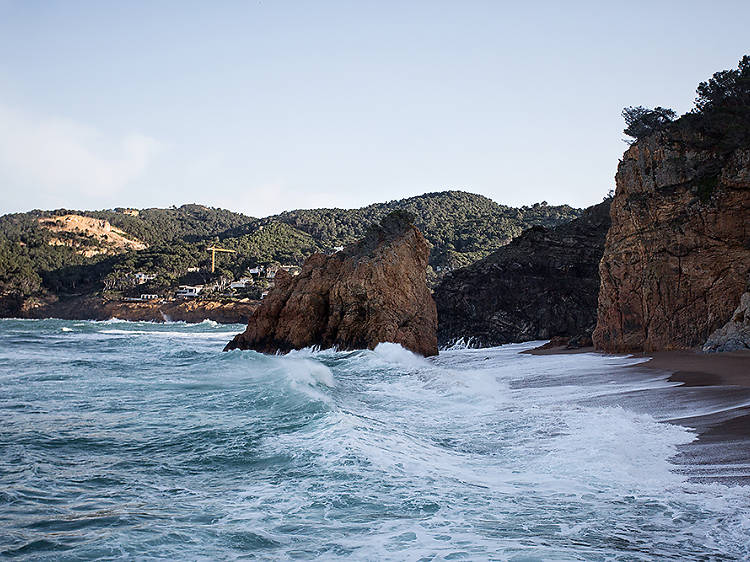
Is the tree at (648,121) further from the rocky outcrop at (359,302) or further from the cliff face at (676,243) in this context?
the rocky outcrop at (359,302)

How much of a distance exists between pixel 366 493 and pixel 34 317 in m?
90.9

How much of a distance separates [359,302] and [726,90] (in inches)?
605

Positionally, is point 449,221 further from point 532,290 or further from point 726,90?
point 726,90

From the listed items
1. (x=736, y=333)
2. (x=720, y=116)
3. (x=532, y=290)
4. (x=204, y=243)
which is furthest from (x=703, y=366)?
(x=204, y=243)

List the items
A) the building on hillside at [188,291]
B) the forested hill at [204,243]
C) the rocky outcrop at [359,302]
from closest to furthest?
the rocky outcrop at [359,302] → the forested hill at [204,243] → the building on hillside at [188,291]

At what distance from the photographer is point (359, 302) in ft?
84.1

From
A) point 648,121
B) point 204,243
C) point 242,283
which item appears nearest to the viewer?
point 648,121

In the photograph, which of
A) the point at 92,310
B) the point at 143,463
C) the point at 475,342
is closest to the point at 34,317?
the point at 92,310

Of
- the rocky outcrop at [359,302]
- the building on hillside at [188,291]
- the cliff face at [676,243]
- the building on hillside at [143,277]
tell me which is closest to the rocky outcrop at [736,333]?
the cliff face at [676,243]

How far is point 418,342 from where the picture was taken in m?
24.9

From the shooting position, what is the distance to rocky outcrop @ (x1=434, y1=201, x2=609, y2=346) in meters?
35.6

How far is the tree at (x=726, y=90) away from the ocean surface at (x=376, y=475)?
478 inches

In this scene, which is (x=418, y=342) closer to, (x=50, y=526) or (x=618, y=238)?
(x=618, y=238)

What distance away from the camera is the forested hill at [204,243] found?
8388cm
